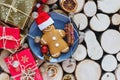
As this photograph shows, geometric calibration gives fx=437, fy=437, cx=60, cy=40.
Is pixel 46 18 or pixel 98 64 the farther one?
pixel 98 64

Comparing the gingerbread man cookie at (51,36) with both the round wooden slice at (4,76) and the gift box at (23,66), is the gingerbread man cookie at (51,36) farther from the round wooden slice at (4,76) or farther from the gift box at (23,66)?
the round wooden slice at (4,76)

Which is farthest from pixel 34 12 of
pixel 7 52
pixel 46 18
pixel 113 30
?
pixel 113 30

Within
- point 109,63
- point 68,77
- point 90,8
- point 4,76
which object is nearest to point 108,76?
point 109,63

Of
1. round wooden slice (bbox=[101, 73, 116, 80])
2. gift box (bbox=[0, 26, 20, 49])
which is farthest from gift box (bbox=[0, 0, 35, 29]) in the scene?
round wooden slice (bbox=[101, 73, 116, 80])

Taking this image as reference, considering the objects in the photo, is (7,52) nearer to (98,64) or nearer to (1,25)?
(1,25)

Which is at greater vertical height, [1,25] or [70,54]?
[1,25]

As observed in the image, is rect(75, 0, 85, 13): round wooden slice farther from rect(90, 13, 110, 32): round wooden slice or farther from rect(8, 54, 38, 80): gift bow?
rect(8, 54, 38, 80): gift bow

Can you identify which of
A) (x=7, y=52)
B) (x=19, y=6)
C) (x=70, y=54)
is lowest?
(x=70, y=54)
